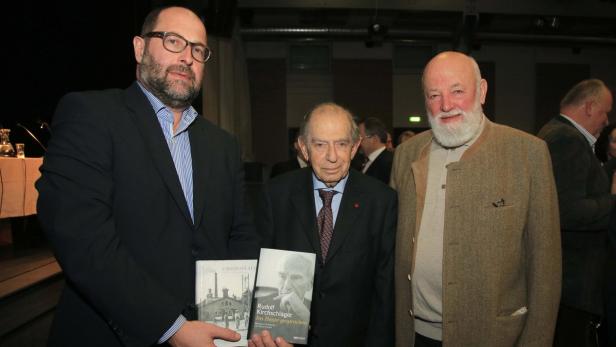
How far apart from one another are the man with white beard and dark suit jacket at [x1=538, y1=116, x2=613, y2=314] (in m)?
0.95

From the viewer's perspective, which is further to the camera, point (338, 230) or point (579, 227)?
point (579, 227)

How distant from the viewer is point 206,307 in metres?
1.45

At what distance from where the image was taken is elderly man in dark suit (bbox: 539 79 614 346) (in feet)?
8.49

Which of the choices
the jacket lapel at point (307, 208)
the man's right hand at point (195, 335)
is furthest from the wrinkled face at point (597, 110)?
the man's right hand at point (195, 335)

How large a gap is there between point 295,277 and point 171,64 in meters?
0.89

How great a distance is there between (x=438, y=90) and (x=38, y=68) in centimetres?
540

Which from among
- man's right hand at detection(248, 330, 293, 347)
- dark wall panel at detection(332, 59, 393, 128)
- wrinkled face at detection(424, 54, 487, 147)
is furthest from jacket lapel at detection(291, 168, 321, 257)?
dark wall panel at detection(332, 59, 393, 128)

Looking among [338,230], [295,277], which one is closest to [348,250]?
[338,230]

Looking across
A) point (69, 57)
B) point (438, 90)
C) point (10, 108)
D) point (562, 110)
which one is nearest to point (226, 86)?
point (69, 57)

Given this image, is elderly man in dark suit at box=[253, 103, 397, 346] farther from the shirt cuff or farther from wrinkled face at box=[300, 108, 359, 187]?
the shirt cuff

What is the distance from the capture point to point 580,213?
2551 mm

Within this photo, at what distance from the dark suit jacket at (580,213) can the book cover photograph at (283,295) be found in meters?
1.83

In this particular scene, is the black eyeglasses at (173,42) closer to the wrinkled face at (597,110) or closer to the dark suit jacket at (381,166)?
the wrinkled face at (597,110)

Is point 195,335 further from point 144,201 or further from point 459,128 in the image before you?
point 459,128
